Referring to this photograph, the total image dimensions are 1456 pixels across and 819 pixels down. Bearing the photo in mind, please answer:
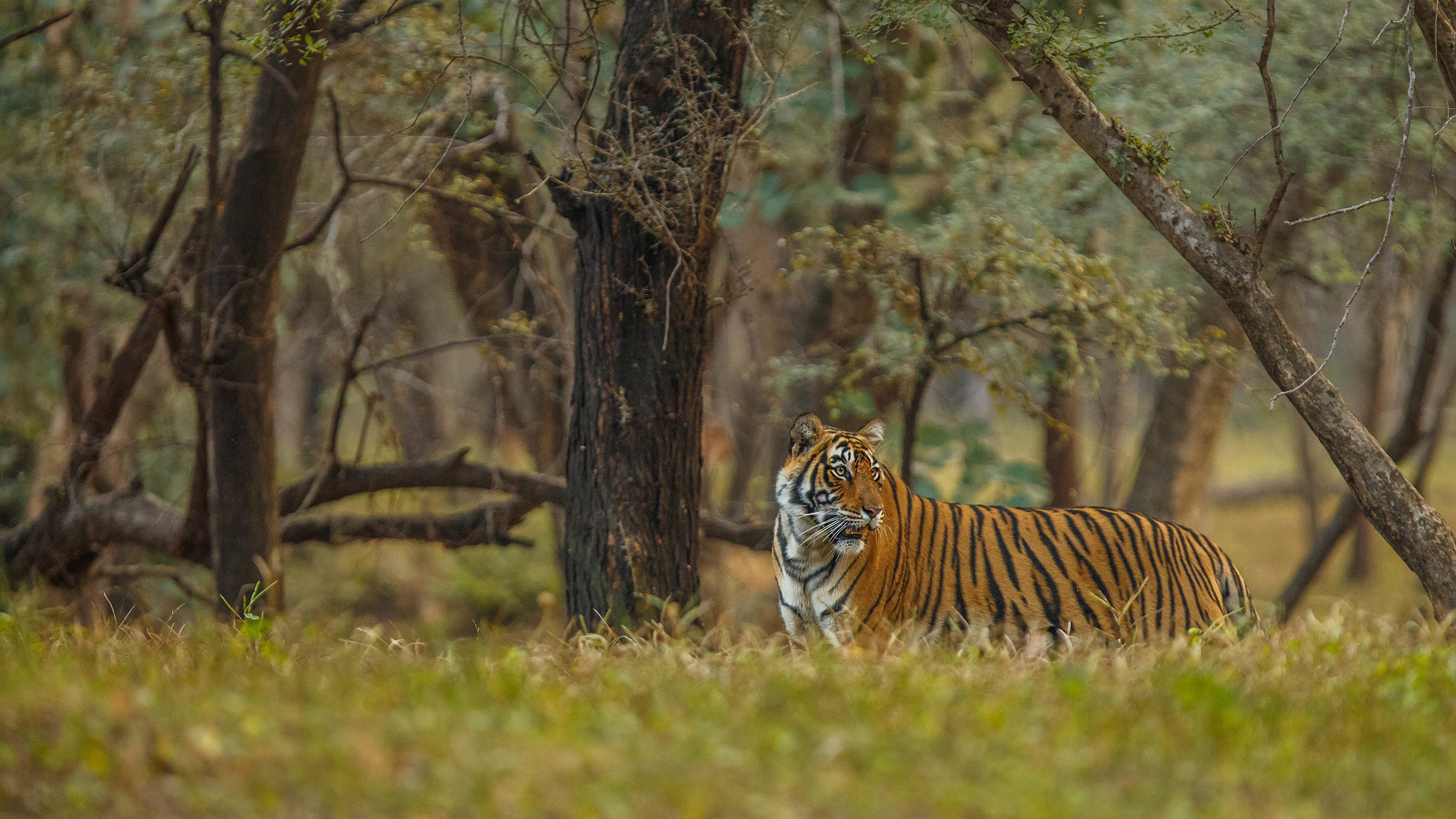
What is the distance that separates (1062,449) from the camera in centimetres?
1003

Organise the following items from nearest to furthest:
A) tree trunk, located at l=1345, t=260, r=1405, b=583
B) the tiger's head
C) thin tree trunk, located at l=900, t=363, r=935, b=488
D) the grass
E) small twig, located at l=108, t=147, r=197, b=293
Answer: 1. the grass
2. the tiger's head
3. small twig, located at l=108, t=147, r=197, b=293
4. thin tree trunk, located at l=900, t=363, r=935, b=488
5. tree trunk, located at l=1345, t=260, r=1405, b=583

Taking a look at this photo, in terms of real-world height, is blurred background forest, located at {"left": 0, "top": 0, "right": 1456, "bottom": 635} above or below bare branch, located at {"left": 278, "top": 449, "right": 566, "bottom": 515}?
above

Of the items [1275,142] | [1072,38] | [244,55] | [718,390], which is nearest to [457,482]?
[718,390]

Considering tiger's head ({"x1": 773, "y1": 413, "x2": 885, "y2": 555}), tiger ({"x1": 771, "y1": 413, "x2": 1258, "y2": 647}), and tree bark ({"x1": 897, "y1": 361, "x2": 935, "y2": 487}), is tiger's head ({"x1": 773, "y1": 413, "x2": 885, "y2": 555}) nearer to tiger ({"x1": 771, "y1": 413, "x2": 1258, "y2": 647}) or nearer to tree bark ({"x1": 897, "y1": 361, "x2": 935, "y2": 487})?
tiger ({"x1": 771, "y1": 413, "x2": 1258, "y2": 647})

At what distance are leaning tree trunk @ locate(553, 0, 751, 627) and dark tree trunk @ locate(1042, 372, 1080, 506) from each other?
3036 millimetres

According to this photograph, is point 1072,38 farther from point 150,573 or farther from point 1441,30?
point 150,573

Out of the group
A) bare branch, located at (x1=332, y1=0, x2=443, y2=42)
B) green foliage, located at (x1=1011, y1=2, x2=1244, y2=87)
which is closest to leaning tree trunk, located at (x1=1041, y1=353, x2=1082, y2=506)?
green foliage, located at (x1=1011, y1=2, x2=1244, y2=87)

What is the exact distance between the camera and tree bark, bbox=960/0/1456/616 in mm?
4500

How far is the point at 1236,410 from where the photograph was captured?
1342 centimetres

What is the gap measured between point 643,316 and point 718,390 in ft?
12.5

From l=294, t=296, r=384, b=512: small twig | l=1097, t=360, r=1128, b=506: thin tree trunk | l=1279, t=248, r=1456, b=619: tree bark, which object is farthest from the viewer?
l=1097, t=360, r=1128, b=506: thin tree trunk

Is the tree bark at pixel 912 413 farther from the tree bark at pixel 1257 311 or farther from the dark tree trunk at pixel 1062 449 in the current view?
the tree bark at pixel 1257 311

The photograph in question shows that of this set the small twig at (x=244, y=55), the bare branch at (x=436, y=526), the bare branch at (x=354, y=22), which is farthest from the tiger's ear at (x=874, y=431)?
the small twig at (x=244, y=55)

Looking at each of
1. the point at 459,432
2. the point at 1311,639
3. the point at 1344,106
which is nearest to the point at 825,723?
the point at 1311,639
